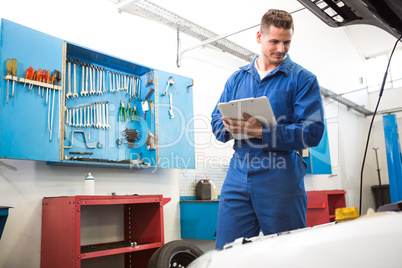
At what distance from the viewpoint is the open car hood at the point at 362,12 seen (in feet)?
3.37

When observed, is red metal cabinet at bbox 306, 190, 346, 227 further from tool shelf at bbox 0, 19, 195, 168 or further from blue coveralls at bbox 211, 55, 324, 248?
blue coveralls at bbox 211, 55, 324, 248

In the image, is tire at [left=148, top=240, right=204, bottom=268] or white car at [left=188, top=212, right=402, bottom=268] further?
tire at [left=148, top=240, right=204, bottom=268]

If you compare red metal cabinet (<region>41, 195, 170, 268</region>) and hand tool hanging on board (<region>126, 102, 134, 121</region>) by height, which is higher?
hand tool hanging on board (<region>126, 102, 134, 121</region>)

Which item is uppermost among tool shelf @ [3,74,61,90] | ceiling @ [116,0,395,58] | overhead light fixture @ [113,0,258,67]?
ceiling @ [116,0,395,58]

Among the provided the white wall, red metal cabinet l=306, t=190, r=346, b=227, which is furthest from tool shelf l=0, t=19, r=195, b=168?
red metal cabinet l=306, t=190, r=346, b=227

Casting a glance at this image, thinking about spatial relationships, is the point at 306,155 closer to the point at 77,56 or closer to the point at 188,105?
the point at 188,105

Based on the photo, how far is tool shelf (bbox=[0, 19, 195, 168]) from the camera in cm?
254

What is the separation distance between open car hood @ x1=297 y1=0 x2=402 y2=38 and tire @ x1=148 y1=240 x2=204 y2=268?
1.96 m

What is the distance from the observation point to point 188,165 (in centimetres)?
378

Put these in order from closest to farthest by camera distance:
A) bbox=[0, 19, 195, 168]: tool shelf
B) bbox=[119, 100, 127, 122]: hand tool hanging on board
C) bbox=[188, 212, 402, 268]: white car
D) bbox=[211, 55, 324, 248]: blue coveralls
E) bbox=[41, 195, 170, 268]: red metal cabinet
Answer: bbox=[188, 212, 402, 268]: white car
bbox=[211, 55, 324, 248]: blue coveralls
bbox=[41, 195, 170, 268]: red metal cabinet
bbox=[0, 19, 195, 168]: tool shelf
bbox=[119, 100, 127, 122]: hand tool hanging on board

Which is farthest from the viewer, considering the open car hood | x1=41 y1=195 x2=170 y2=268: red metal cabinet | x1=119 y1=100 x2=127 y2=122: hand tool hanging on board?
x1=119 y1=100 x2=127 y2=122: hand tool hanging on board

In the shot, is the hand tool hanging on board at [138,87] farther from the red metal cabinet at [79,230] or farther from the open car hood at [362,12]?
the open car hood at [362,12]

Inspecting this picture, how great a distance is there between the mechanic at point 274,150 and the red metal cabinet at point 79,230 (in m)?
1.23

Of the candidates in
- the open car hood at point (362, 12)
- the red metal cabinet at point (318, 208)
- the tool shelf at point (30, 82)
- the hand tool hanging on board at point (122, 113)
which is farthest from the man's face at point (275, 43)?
the red metal cabinet at point (318, 208)
